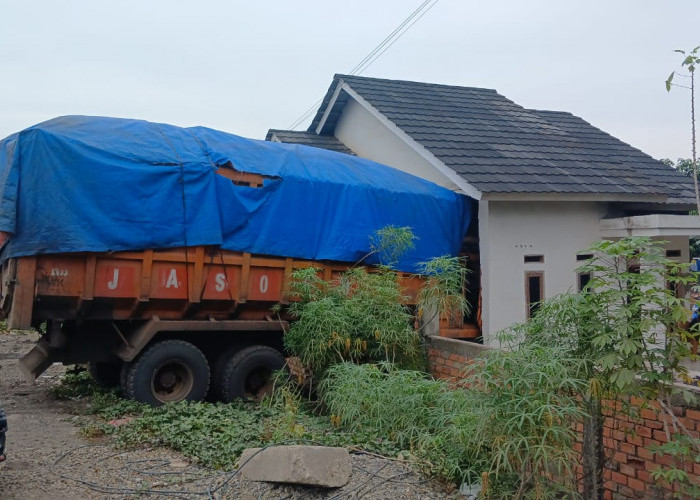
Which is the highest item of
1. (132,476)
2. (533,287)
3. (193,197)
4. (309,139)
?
(309,139)

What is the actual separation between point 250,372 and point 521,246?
5.00 meters

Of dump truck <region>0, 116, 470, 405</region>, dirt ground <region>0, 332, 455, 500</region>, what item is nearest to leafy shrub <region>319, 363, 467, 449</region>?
dirt ground <region>0, 332, 455, 500</region>

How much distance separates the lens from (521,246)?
11.2 m

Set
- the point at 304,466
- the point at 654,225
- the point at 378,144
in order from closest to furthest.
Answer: the point at 304,466, the point at 654,225, the point at 378,144

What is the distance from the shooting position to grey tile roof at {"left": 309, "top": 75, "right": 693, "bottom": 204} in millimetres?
11203

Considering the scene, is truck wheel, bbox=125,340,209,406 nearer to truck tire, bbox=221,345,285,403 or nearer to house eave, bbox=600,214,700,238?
truck tire, bbox=221,345,285,403

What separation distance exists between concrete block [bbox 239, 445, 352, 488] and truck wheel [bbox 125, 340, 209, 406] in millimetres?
3251

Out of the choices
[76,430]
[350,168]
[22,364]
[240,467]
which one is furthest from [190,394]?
[350,168]

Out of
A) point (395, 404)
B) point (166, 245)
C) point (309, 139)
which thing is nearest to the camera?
point (395, 404)

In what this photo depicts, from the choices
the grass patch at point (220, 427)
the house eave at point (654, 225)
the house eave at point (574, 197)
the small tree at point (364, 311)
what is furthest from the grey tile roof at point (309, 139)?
the grass patch at point (220, 427)

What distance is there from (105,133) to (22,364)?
3.08 meters

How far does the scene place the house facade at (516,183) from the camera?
36.0ft

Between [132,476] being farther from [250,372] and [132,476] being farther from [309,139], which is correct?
[309,139]

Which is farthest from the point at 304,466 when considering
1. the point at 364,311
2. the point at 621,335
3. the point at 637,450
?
the point at 364,311
